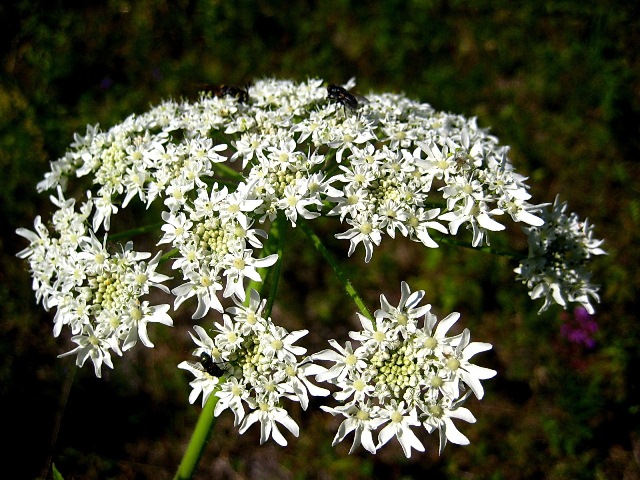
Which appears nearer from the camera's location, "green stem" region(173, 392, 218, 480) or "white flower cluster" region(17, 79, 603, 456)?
"white flower cluster" region(17, 79, 603, 456)

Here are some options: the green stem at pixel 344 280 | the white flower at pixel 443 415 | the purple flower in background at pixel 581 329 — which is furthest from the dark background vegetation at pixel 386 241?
the green stem at pixel 344 280

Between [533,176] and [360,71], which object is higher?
[360,71]

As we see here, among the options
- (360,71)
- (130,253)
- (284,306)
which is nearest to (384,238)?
(284,306)

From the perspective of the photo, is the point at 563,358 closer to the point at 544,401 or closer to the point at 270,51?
the point at 544,401

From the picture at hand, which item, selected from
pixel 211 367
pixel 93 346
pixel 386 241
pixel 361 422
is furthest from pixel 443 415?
pixel 386 241

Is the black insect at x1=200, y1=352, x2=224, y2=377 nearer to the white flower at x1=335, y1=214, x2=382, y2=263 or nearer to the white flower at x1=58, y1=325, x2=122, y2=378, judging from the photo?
the white flower at x1=58, y1=325, x2=122, y2=378

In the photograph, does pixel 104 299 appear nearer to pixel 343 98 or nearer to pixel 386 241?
pixel 343 98

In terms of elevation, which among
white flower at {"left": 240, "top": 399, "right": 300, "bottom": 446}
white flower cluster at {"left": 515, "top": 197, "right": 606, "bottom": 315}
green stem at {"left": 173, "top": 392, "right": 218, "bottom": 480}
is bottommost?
green stem at {"left": 173, "top": 392, "right": 218, "bottom": 480}

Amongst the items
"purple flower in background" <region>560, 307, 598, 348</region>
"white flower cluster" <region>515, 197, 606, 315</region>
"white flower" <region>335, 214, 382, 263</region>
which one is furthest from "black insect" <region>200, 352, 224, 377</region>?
"purple flower in background" <region>560, 307, 598, 348</region>
